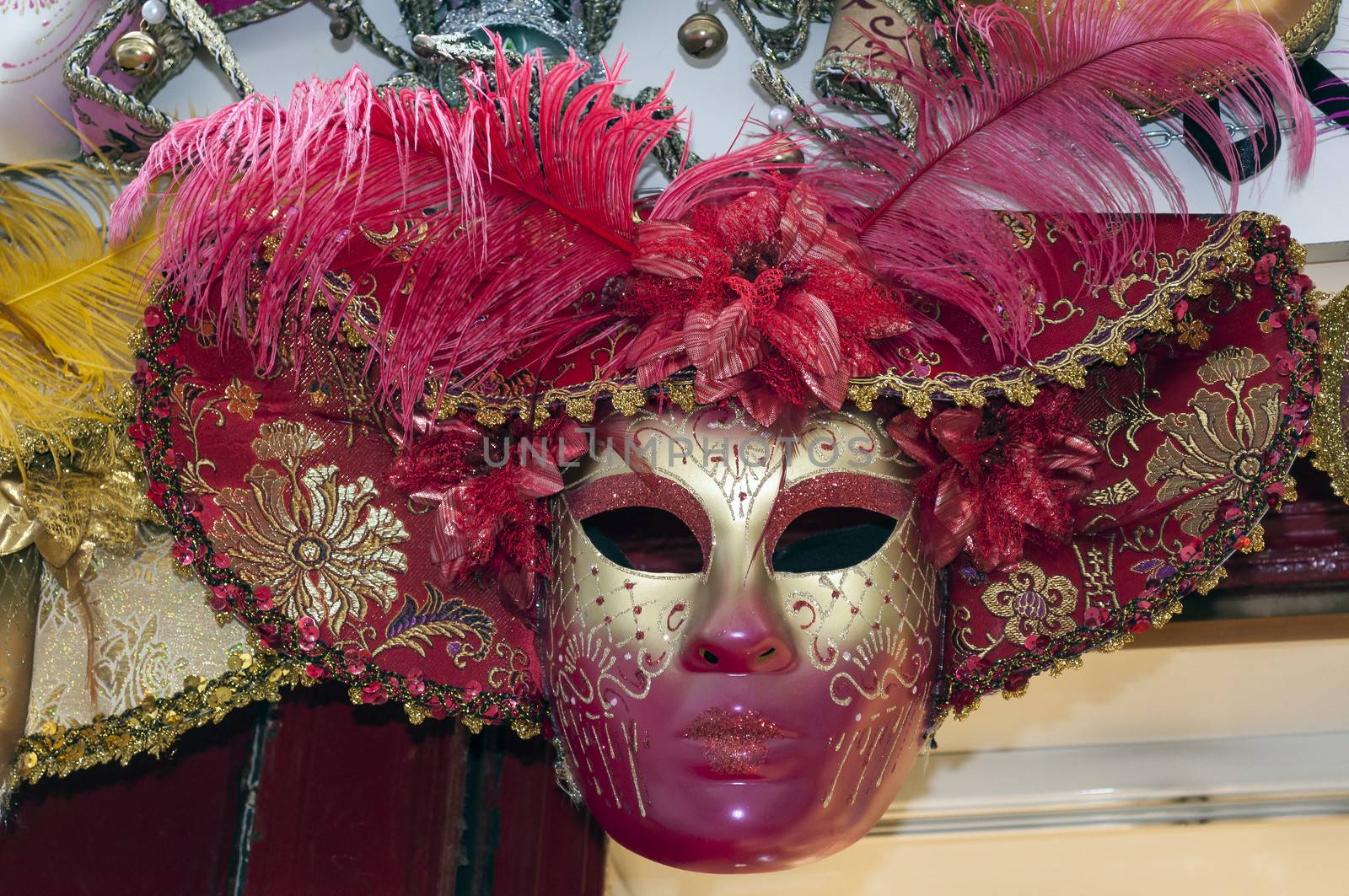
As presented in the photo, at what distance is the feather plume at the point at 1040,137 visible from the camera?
1.06 metres

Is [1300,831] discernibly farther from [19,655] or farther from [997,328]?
[19,655]

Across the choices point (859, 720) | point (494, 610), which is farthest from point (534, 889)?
point (859, 720)

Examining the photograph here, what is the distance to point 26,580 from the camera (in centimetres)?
128

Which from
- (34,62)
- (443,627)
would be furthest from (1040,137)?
(34,62)

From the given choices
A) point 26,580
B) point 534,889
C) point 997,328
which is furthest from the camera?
point 534,889

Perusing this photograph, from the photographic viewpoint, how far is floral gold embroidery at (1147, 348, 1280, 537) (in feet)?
3.68

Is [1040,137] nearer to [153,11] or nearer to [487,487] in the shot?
[487,487]

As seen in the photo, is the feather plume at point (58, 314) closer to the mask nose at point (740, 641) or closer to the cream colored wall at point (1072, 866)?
the mask nose at point (740, 641)

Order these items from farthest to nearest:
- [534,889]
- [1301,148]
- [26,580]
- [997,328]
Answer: [534,889], [26,580], [1301,148], [997,328]

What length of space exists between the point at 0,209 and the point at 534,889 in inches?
32.3

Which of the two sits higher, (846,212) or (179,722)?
(846,212)

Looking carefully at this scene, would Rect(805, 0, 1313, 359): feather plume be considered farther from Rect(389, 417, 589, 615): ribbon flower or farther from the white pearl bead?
the white pearl bead

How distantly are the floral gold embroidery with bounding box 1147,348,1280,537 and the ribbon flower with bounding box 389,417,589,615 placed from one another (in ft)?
1.61

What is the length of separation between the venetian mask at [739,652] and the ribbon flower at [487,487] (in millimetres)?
31
